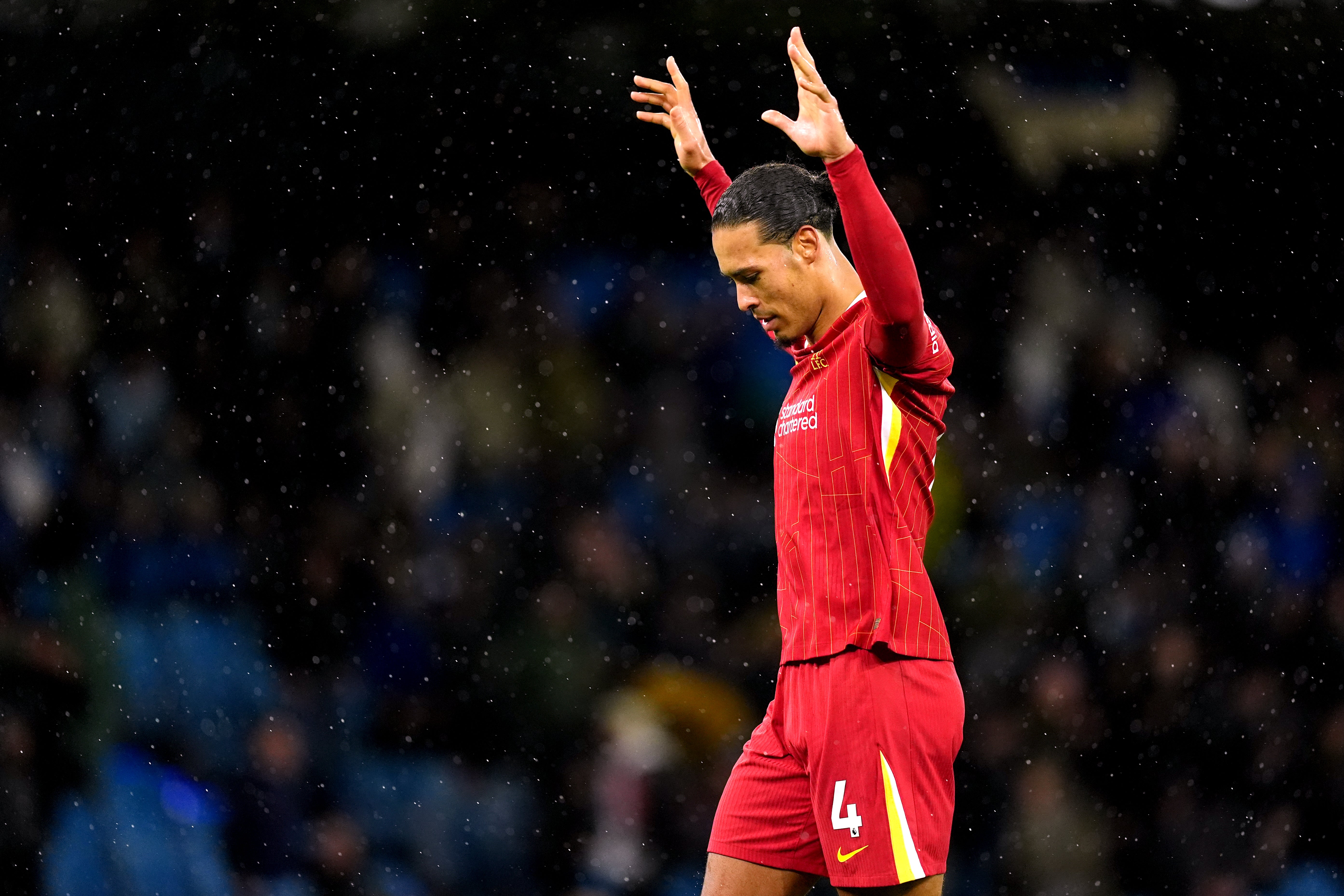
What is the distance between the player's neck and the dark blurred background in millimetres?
482

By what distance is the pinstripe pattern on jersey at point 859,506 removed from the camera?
1470 mm

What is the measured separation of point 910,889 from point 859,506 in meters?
0.41

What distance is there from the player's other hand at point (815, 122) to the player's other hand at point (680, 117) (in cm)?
47

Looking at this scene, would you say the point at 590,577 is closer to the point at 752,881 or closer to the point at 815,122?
the point at 752,881

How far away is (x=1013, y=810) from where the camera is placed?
209 centimetres

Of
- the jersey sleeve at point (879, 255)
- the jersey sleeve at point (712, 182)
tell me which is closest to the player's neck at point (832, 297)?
the jersey sleeve at point (879, 255)

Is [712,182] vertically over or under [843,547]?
over

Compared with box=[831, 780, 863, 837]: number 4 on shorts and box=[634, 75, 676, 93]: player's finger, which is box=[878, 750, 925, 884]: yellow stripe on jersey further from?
box=[634, 75, 676, 93]: player's finger

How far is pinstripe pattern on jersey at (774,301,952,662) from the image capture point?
1.47 metres

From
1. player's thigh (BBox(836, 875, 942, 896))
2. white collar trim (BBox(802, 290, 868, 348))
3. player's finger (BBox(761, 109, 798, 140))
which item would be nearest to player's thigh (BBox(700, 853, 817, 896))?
player's thigh (BBox(836, 875, 942, 896))

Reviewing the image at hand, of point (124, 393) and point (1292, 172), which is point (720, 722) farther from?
point (1292, 172)

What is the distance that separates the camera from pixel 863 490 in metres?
1.48

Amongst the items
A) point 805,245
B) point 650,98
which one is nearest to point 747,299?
point 805,245

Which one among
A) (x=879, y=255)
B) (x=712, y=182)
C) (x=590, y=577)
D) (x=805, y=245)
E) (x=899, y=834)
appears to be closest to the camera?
(x=879, y=255)
